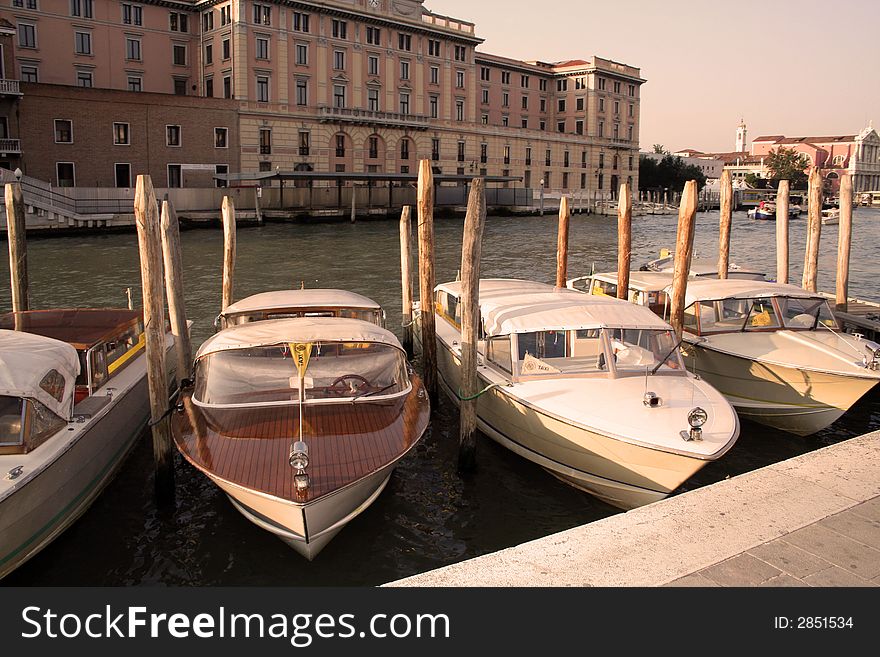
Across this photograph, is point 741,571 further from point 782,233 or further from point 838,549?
point 782,233

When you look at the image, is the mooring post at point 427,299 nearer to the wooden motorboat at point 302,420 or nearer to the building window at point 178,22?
the wooden motorboat at point 302,420

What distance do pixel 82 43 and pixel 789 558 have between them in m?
57.5

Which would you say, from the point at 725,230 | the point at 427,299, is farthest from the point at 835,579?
the point at 725,230

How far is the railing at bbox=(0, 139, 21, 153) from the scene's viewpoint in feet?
140

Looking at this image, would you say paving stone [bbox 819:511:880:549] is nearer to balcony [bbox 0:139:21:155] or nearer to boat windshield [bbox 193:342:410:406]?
boat windshield [bbox 193:342:410:406]

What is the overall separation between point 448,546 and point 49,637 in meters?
4.57

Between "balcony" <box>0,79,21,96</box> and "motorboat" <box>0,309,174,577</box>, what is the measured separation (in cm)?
3737

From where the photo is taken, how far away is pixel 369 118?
59.6 m

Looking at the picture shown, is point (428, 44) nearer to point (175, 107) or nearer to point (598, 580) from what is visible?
point (175, 107)

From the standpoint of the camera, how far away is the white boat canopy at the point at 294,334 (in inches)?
351

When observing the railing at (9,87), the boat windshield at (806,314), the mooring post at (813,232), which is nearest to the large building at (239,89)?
the railing at (9,87)

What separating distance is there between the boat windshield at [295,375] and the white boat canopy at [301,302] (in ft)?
7.02

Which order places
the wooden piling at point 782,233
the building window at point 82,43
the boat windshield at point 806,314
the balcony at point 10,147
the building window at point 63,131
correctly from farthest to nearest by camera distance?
1. the building window at point 82,43
2. the building window at point 63,131
3. the balcony at point 10,147
4. the wooden piling at point 782,233
5. the boat windshield at point 806,314

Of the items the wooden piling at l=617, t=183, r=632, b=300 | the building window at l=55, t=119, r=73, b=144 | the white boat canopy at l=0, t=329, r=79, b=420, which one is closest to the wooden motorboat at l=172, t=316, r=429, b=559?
the white boat canopy at l=0, t=329, r=79, b=420
